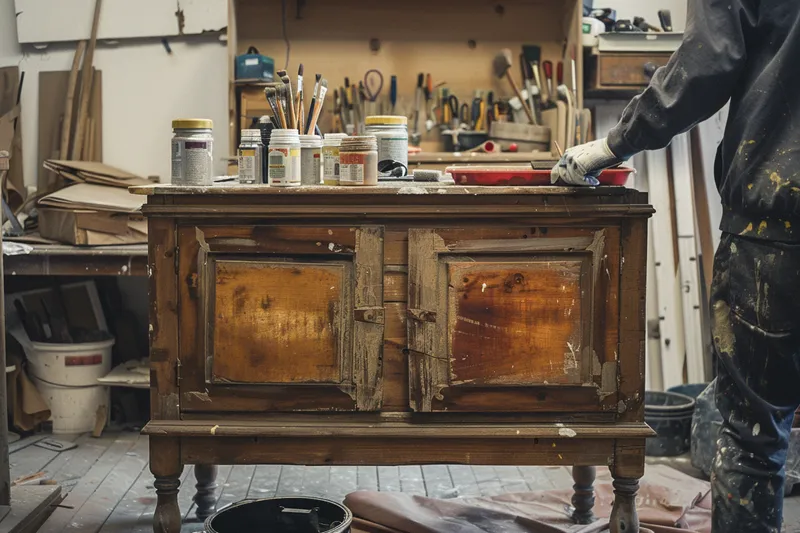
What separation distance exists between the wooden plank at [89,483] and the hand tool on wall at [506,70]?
2.08m

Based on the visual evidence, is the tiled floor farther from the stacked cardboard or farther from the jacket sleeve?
the jacket sleeve

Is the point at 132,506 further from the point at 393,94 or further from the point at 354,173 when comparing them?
the point at 393,94

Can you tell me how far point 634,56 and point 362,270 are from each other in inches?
84.5

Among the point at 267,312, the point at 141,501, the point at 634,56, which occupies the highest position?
the point at 634,56

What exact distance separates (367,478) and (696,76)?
1849 mm

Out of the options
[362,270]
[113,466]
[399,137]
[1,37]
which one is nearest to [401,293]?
[362,270]

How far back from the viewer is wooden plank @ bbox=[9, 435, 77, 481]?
321 centimetres

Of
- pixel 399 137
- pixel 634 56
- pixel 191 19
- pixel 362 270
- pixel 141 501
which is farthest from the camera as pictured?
pixel 191 19

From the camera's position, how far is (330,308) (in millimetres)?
2051

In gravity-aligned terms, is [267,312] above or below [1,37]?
below

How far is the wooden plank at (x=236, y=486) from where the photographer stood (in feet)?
9.52

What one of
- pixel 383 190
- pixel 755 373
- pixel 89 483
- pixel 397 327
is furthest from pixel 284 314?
pixel 89 483

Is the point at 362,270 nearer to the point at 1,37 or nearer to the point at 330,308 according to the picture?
the point at 330,308

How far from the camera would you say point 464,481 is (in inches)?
122
